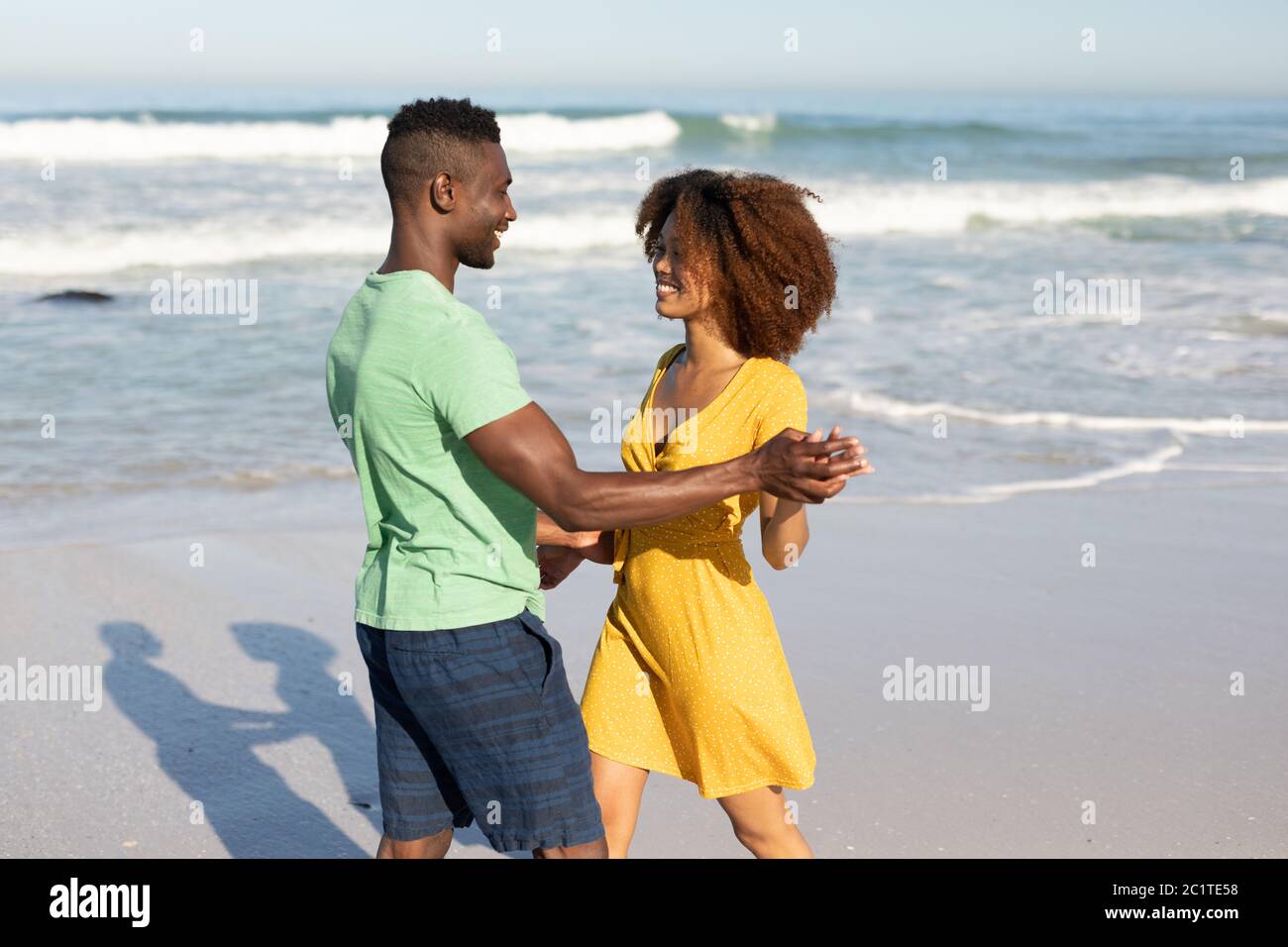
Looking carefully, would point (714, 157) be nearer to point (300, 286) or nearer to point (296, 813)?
point (300, 286)

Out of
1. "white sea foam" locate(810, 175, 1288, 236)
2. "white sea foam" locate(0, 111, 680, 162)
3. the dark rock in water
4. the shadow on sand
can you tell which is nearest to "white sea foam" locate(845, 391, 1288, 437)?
the shadow on sand

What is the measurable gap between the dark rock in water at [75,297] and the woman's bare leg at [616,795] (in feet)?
36.2

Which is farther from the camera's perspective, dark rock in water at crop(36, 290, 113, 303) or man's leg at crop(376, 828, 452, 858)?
dark rock in water at crop(36, 290, 113, 303)

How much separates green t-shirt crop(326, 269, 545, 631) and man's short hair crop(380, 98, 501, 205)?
7.5 inches

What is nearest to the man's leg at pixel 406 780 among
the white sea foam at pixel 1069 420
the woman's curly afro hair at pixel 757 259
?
the woman's curly afro hair at pixel 757 259

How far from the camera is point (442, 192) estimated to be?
8.13ft

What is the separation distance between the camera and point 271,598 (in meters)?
5.50

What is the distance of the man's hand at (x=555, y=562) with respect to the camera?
3119 mm

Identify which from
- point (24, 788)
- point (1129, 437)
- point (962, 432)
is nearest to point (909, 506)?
point (962, 432)

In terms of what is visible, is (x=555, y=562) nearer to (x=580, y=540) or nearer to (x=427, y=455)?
(x=580, y=540)

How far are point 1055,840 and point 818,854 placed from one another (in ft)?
2.19

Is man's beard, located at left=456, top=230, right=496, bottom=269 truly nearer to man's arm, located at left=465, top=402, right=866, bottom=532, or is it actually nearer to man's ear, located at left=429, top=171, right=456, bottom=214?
man's ear, located at left=429, top=171, right=456, bottom=214

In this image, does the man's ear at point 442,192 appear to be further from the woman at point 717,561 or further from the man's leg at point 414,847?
the man's leg at point 414,847

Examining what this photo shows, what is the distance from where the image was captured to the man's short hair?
2.48 meters
